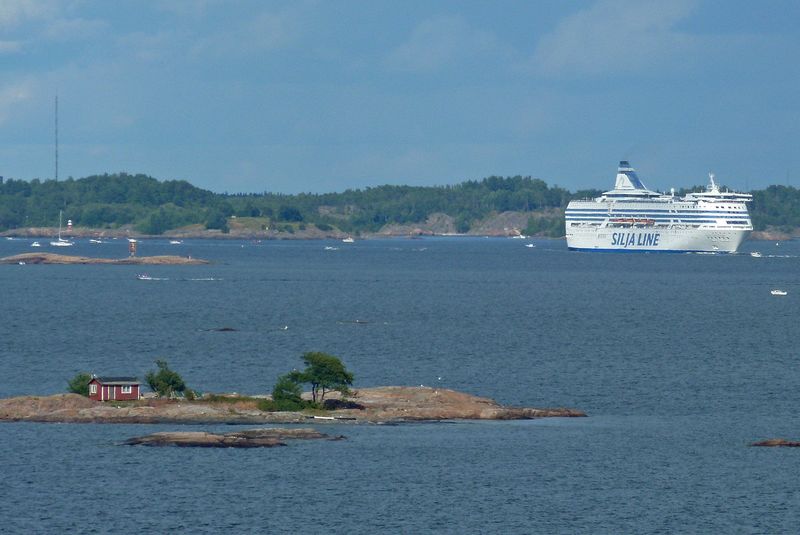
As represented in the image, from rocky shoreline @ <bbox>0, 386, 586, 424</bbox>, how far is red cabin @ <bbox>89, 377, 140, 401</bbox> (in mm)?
645

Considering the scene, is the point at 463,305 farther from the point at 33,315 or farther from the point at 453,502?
the point at 453,502

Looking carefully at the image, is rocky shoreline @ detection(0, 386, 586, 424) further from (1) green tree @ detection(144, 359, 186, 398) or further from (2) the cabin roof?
(1) green tree @ detection(144, 359, 186, 398)

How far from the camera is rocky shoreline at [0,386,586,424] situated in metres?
63.0

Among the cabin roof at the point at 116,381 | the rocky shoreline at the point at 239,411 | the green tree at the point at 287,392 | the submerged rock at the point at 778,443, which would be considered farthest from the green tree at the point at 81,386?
the submerged rock at the point at 778,443

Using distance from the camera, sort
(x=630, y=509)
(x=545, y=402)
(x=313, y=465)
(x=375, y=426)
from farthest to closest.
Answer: (x=545, y=402), (x=375, y=426), (x=313, y=465), (x=630, y=509)

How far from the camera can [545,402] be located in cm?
7088

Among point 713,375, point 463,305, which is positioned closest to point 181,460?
point 713,375

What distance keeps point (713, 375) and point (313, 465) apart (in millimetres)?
33404

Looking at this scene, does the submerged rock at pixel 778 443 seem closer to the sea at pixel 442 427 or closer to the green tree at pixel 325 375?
the sea at pixel 442 427

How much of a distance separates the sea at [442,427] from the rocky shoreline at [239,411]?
1.08m

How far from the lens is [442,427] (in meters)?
63.1

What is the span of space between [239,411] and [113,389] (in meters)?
5.92

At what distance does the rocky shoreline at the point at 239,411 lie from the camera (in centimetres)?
6297

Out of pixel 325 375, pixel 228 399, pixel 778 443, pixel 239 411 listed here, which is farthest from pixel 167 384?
pixel 778 443
